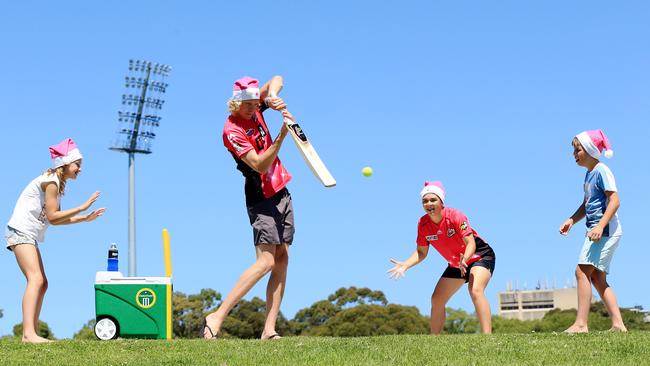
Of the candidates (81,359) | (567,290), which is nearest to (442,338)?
(81,359)

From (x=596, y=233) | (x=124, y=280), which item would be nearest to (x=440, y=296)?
(x=596, y=233)

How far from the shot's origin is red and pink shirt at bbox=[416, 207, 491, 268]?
474 inches

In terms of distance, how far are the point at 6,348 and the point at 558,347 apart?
5837 millimetres

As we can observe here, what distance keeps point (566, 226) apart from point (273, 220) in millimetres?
3621

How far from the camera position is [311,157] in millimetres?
10781

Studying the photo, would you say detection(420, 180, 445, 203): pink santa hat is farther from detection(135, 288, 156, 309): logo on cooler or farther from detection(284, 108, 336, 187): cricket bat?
detection(135, 288, 156, 309): logo on cooler

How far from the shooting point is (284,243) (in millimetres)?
10656

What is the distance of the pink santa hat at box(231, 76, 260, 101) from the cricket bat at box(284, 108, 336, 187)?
55 centimetres

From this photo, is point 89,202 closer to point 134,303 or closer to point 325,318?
point 134,303

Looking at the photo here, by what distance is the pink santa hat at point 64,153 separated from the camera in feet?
35.9

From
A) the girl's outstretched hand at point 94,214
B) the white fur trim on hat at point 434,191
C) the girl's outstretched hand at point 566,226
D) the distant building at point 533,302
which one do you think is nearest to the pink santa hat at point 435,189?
the white fur trim on hat at point 434,191

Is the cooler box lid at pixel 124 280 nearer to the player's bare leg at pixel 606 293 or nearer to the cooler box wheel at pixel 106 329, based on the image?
the cooler box wheel at pixel 106 329

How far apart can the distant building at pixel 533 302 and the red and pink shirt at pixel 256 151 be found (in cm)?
12750

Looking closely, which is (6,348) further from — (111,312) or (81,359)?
(111,312)
